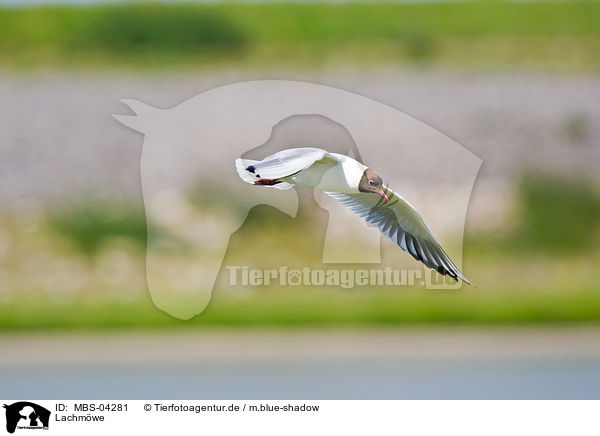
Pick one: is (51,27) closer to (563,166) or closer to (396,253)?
(396,253)

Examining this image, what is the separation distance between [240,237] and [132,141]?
0.52 metres

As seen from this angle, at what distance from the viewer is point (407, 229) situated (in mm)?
1870

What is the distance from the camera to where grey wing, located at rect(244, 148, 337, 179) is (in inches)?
62.2

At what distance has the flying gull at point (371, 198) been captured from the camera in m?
1.79

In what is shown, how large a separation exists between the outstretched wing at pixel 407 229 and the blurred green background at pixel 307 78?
82 cm

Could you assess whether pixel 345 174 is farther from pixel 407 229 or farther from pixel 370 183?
pixel 407 229

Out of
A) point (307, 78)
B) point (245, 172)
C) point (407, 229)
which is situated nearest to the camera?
point (245, 172)

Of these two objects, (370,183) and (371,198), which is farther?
(371,198)

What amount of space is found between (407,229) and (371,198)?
111 millimetres

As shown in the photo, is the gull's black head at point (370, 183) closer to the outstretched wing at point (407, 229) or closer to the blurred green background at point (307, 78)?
the outstretched wing at point (407, 229)

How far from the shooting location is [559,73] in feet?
9.86
